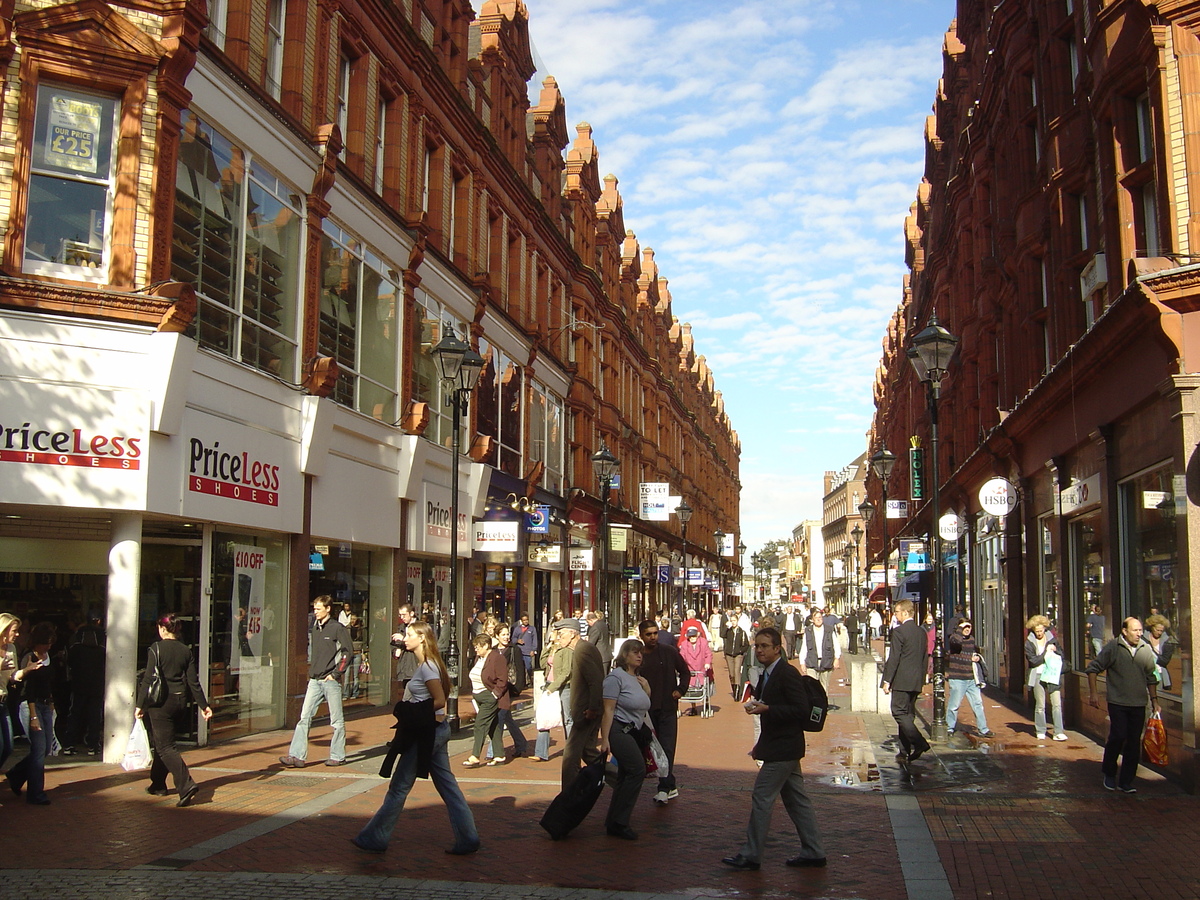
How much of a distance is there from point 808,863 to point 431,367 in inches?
691

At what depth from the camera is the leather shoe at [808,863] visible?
8664 mm

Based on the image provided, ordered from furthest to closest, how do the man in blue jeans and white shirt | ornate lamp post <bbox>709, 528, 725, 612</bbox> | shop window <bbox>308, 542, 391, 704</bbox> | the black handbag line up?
ornate lamp post <bbox>709, 528, 725, 612</bbox> → shop window <bbox>308, 542, 391, 704</bbox> → the man in blue jeans and white shirt → the black handbag

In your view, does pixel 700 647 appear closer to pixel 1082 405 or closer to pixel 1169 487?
pixel 1082 405

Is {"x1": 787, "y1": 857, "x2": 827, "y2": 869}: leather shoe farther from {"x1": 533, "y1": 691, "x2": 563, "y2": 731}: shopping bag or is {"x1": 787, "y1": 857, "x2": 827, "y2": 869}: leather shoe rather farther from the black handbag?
the black handbag

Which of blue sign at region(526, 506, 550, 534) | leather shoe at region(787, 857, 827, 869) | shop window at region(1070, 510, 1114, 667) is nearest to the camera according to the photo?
leather shoe at region(787, 857, 827, 869)

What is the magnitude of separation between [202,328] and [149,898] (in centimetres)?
936

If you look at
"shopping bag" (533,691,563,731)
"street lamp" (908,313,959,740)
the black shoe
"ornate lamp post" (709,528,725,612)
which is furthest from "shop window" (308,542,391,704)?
"ornate lamp post" (709,528,725,612)

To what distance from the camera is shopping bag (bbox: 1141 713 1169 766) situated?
12.2 m

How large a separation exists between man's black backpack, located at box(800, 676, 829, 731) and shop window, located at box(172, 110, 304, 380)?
32.6 feet

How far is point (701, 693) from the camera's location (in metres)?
21.5

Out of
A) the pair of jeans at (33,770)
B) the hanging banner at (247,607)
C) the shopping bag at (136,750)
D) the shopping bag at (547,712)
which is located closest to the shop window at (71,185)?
the hanging banner at (247,607)

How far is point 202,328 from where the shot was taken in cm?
1528

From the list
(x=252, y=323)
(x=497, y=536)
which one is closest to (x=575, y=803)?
(x=252, y=323)

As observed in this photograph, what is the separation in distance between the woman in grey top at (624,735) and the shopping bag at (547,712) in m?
4.03
